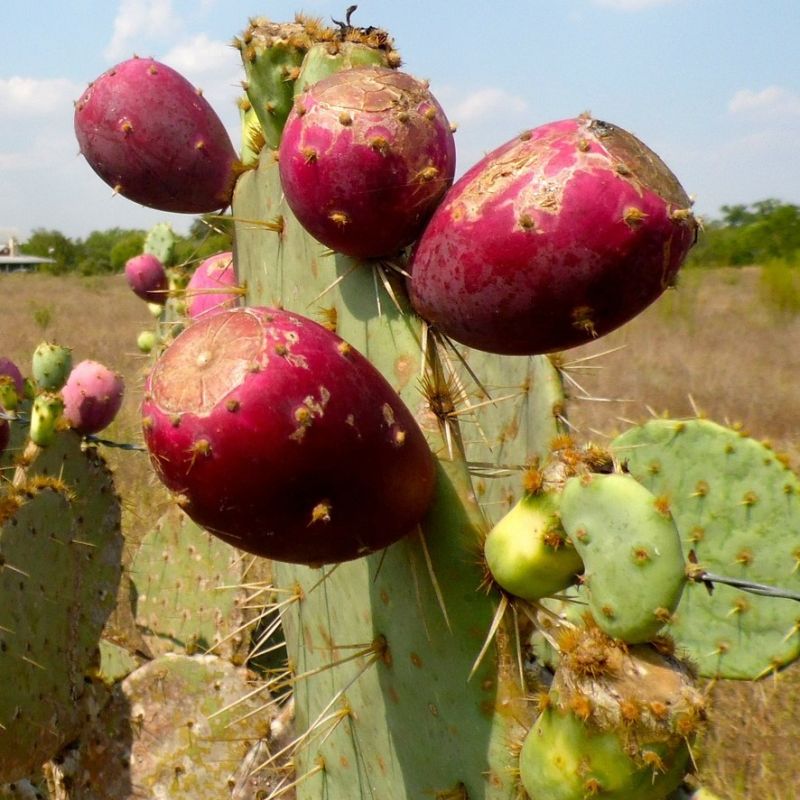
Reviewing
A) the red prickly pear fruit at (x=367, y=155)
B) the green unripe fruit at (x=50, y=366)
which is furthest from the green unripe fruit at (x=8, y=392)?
the red prickly pear fruit at (x=367, y=155)

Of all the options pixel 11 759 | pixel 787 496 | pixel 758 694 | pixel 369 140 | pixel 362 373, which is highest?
pixel 369 140

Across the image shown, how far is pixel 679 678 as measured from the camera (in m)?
0.77

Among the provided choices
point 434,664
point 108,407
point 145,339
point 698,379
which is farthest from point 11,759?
point 698,379

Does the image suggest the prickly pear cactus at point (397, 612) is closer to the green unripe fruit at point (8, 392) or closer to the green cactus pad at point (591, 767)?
the green cactus pad at point (591, 767)

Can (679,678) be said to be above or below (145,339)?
below

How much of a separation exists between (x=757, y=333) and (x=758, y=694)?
7.28 meters

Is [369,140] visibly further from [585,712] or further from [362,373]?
[585,712]

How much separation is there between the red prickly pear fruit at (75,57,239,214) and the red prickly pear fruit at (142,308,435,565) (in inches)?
19.7

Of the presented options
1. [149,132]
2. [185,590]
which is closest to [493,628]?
[149,132]

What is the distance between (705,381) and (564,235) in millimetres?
6443

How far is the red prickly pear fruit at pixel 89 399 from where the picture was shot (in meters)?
2.04

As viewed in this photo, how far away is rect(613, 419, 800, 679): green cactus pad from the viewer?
193 centimetres

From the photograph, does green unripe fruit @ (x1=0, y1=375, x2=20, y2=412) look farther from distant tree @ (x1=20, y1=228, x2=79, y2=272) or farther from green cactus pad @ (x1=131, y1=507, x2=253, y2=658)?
distant tree @ (x1=20, y1=228, x2=79, y2=272)

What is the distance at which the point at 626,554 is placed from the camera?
2.35 feet
